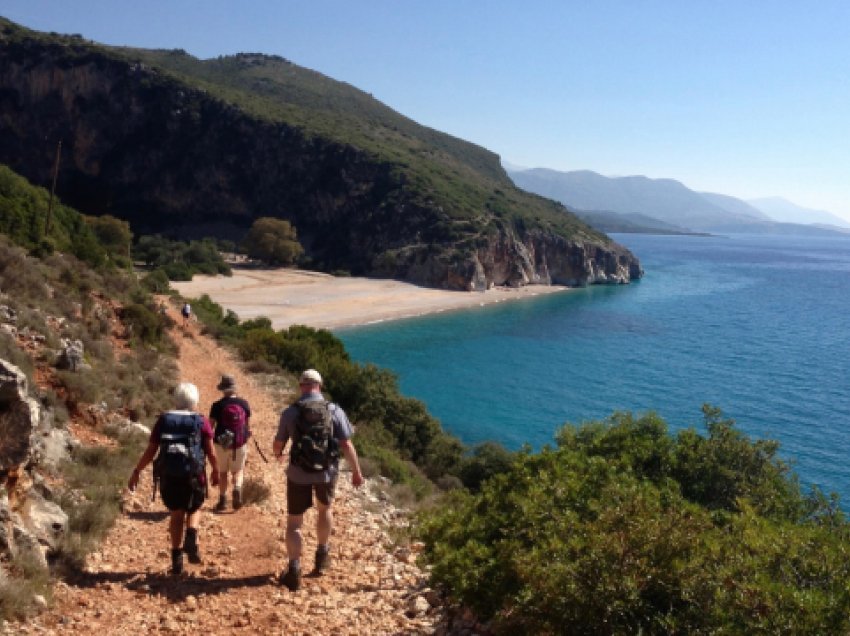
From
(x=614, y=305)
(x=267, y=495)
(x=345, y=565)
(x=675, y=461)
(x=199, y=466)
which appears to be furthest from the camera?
(x=614, y=305)

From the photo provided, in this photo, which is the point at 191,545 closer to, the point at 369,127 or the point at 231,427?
the point at 231,427

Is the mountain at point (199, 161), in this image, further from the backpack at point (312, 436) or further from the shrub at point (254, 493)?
the backpack at point (312, 436)

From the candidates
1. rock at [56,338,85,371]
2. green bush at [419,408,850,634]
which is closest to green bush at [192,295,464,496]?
rock at [56,338,85,371]

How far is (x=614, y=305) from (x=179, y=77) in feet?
237

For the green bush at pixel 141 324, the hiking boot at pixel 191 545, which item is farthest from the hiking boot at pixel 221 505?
the green bush at pixel 141 324

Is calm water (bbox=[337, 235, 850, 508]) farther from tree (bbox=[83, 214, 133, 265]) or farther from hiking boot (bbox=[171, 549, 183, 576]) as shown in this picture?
tree (bbox=[83, 214, 133, 265])

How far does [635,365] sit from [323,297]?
30.6 meters

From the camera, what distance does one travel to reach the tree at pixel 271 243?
7894 cm

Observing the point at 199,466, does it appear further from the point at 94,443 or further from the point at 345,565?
the point at 94,443

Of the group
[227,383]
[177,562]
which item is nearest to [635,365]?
[227,383]

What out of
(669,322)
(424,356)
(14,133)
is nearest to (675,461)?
(424,356)

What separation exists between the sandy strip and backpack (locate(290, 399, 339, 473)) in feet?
140

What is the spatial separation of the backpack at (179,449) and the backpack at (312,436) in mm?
799

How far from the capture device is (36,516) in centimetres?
573
